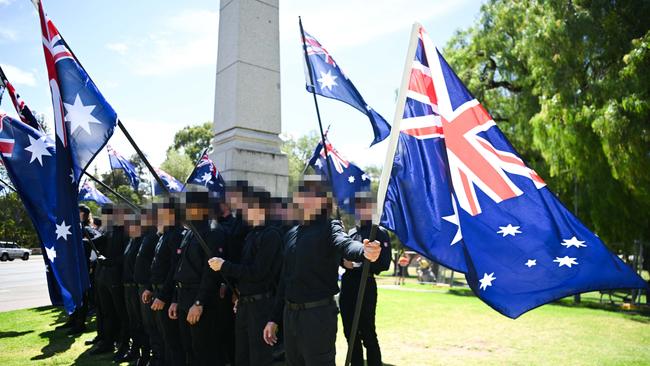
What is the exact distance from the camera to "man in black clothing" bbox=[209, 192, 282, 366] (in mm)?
4582

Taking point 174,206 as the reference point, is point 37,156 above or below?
above

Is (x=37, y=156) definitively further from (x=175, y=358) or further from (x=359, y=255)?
(x=359, y=255)

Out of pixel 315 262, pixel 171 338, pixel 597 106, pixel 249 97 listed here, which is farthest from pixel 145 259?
pixel 597 106

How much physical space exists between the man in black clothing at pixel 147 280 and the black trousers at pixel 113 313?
927 mm

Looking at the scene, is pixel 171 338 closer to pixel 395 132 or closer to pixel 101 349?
pixel 101 349

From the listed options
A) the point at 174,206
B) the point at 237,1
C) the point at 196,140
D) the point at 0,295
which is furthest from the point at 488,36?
the point at 196,140

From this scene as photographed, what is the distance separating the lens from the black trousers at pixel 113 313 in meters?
7.34

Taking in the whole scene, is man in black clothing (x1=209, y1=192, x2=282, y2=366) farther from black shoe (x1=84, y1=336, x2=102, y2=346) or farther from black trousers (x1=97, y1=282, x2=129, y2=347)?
black shoe (x1=84, y1=336, x2=102, y2=346)

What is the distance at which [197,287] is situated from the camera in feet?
17.1

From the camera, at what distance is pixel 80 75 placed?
14.4 feet

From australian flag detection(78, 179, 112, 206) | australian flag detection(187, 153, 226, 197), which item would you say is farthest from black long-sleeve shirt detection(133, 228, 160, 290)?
australian flag detection(78, 179, 112, 206)

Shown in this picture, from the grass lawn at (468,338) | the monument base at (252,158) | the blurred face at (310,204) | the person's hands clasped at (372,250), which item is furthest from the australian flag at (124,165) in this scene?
the person's hands clasped at (372,250)

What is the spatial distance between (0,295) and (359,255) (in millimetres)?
16891

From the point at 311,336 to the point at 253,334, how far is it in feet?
4.08
